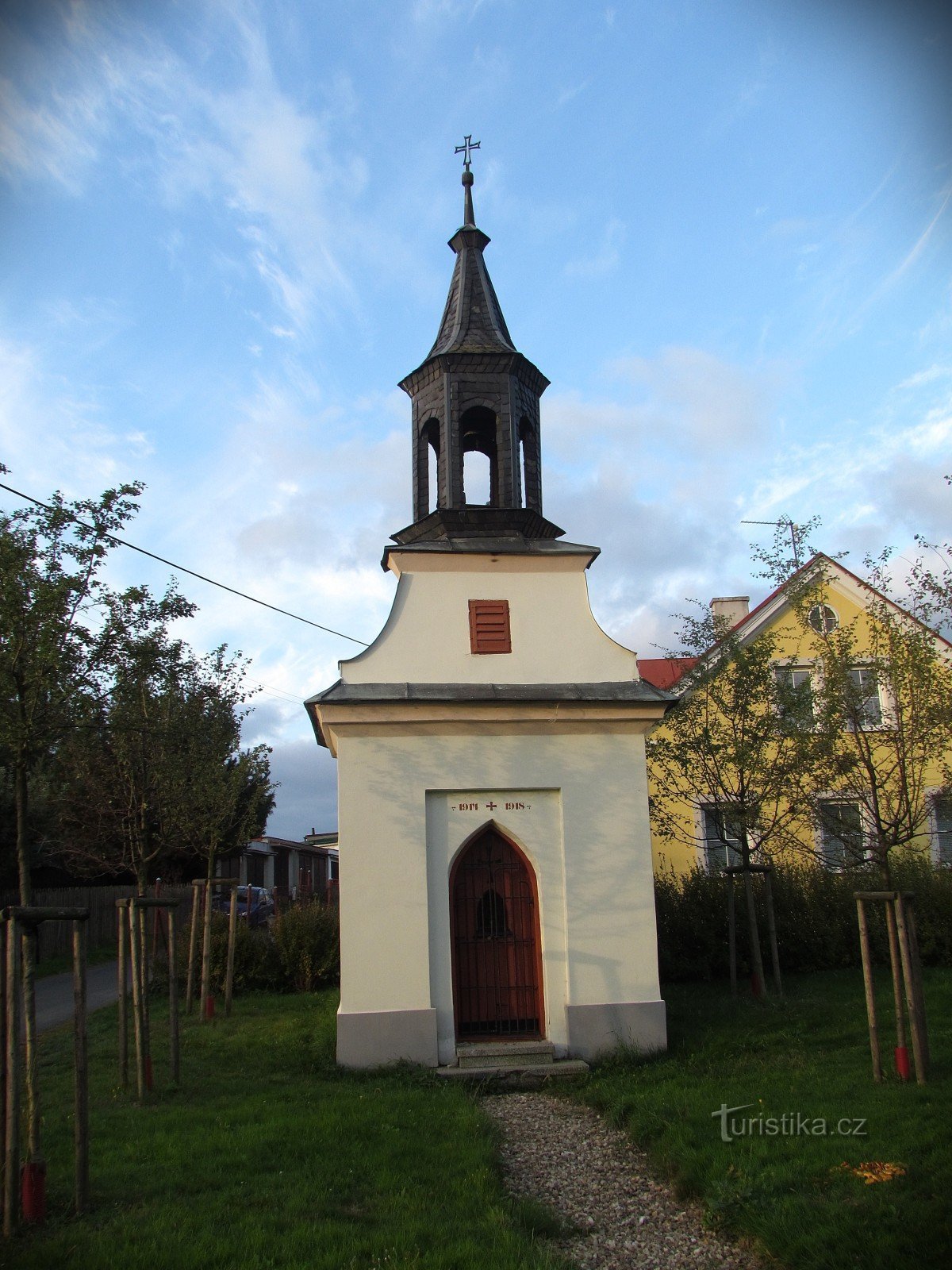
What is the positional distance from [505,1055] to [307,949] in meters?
8.02

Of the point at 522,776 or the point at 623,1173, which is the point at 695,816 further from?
the point at 623,1173

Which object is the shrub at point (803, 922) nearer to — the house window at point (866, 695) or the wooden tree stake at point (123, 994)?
the house window at point (866, 695)

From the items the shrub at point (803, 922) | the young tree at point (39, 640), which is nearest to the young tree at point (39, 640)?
the young tree at point (39, 640)

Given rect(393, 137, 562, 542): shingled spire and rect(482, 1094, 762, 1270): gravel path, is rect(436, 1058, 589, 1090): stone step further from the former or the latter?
rect(393, 137, 562, 542): shingled spire

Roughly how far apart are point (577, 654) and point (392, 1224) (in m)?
7.98

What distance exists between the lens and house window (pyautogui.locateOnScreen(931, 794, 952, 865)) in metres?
→ 15.3

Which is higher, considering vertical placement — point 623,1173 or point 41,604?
point 41,604

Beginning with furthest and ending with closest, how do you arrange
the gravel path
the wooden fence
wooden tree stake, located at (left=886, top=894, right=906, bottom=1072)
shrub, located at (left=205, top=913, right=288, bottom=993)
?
1. the wooden fence
2. shrub, located at (left=205, top=913, right=288, bottom=993)
3. wooden tree stake, located at (left=886, top=894, right=906, bottom=1072)
4. the gravel path

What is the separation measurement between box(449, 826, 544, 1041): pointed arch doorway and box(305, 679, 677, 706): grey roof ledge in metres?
1.72

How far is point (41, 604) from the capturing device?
445 inches

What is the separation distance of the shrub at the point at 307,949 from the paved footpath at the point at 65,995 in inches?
125

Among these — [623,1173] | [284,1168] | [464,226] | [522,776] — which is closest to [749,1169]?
[623,1173]

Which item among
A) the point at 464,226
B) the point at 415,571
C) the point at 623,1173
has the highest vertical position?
the point at 464,226

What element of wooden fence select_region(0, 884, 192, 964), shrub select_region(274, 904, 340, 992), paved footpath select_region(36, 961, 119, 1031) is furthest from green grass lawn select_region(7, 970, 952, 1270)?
wooden fence select_region(0, 884, 192, 964)
